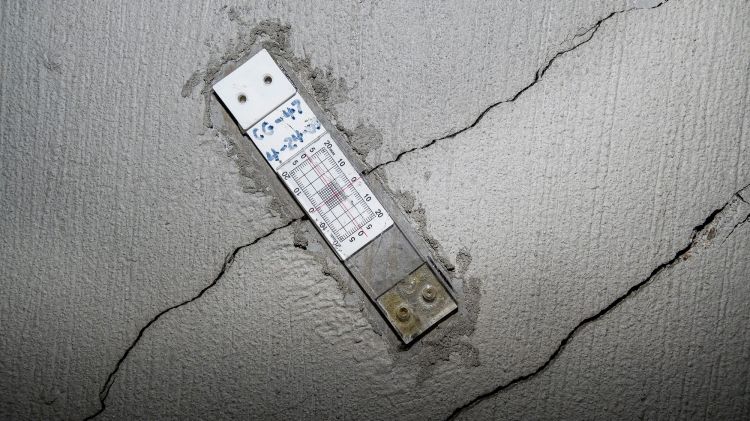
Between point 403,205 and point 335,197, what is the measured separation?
19 cm

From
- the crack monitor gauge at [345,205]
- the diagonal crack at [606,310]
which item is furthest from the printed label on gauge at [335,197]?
the diagonal crack at [606,310]

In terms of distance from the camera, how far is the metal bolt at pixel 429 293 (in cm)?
167

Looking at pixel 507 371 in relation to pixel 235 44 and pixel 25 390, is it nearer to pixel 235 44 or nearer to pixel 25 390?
pixel 235 44

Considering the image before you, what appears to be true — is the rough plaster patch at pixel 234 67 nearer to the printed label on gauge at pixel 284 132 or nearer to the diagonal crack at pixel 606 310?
the printed label on gauge at pixel 284 132

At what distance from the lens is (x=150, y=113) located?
176 cm

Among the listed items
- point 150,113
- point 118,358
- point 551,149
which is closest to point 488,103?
point 551,149

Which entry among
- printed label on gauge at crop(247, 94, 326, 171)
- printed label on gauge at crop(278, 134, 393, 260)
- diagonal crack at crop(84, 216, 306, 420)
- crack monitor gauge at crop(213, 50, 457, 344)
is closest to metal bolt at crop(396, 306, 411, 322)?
crack monitor gauge at crop(213, 50, 457, 344)

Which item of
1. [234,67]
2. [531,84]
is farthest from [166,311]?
[531,84]

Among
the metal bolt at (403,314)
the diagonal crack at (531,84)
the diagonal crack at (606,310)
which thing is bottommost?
the diagonal crack at (606,310)

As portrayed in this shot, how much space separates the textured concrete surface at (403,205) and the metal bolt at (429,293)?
3.3 inches

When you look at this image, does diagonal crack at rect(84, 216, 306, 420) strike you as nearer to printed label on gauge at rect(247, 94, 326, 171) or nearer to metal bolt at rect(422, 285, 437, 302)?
printed label on gauge at rect(247, 94, 326, 171)

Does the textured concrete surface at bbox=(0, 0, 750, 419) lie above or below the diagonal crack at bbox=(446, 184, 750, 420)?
above

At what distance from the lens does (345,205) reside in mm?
1694

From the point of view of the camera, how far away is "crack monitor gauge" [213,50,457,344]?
1.67 meters
